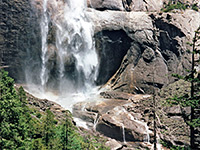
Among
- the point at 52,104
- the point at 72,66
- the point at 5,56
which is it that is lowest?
the point at 52,104

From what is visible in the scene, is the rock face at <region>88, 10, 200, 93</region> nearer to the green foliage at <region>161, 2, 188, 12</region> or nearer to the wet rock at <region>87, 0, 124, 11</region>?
the wet rock at <region>87, 0, 124, 11</region>

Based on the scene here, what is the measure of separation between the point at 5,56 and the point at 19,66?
2733mm

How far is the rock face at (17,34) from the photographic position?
127 feet

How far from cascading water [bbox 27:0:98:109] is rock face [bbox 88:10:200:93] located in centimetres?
222

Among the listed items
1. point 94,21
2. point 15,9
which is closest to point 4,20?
point 15,9

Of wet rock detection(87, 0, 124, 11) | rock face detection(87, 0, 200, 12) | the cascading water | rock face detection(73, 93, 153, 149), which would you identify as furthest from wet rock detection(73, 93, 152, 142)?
rock face detection(87, 0, 200, 12)

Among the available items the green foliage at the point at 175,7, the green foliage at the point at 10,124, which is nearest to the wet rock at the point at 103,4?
the green foliage at the point at 175,7

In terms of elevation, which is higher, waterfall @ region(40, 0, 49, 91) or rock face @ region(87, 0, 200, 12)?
rock face @ region(87, 0, 200, 12)

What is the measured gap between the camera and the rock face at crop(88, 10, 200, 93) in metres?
41.6

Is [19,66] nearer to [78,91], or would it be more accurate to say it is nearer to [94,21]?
[78,91]

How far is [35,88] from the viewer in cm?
4109

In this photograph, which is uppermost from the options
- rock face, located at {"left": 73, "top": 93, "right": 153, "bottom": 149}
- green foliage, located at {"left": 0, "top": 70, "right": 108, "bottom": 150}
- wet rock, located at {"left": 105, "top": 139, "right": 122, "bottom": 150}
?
green foliage, located at {"left": 0, "top": 70, "right": 108, "bottom": 150}

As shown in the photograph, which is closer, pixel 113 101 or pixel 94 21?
pixel 113 101

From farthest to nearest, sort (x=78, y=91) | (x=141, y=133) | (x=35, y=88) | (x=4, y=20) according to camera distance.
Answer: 1. (x=78, y=91)
2. (x=35, y=88)
3. (x=4, y=20)
4. (x=141, y=133)
